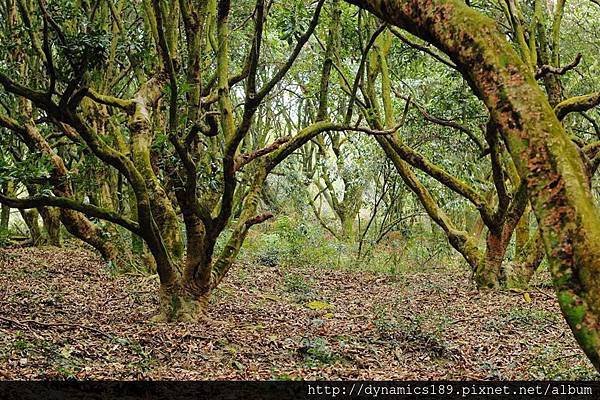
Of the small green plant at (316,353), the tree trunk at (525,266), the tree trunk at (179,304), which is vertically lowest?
the small green plant at (316,353)

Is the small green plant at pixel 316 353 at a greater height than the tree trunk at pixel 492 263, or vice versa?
the tree trunk at pixel 492 263

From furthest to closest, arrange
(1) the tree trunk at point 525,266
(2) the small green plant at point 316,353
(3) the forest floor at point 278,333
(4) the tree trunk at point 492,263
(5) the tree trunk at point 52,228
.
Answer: (5) the tree trunk at point 52,228, (1) the tree trunk at point 525,266, (4) the tree trunk at point 492,263, (2) the small green plant at point 316,353, (3) the forest floor at point 278,333

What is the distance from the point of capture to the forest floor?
586 cm

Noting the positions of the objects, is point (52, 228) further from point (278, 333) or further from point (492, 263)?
point (492, 263)

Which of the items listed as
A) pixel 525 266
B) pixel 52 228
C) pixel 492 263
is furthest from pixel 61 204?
pixel 52 228

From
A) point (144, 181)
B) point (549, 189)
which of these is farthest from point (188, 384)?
point (549, 189)

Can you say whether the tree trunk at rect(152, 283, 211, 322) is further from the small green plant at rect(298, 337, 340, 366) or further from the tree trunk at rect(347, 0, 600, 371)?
the tree trunk at rect(347, 0, 600, 371)

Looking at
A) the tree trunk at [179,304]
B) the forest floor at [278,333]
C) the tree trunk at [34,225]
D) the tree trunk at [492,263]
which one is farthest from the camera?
the tree trunk at [34,225]

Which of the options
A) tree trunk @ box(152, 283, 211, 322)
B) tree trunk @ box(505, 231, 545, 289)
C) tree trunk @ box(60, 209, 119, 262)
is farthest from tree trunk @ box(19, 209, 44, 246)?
tree trunk @ box(505, 231, 545, 289)

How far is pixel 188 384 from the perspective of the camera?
5.30 m

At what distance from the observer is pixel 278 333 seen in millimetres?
7652

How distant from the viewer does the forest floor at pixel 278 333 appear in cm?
586

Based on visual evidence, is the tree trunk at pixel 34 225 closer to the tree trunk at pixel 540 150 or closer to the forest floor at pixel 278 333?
the forest floor at pixel 278 333

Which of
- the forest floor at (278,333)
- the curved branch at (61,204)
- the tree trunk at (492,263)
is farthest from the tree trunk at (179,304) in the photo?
the tree trunk at (492,263)
